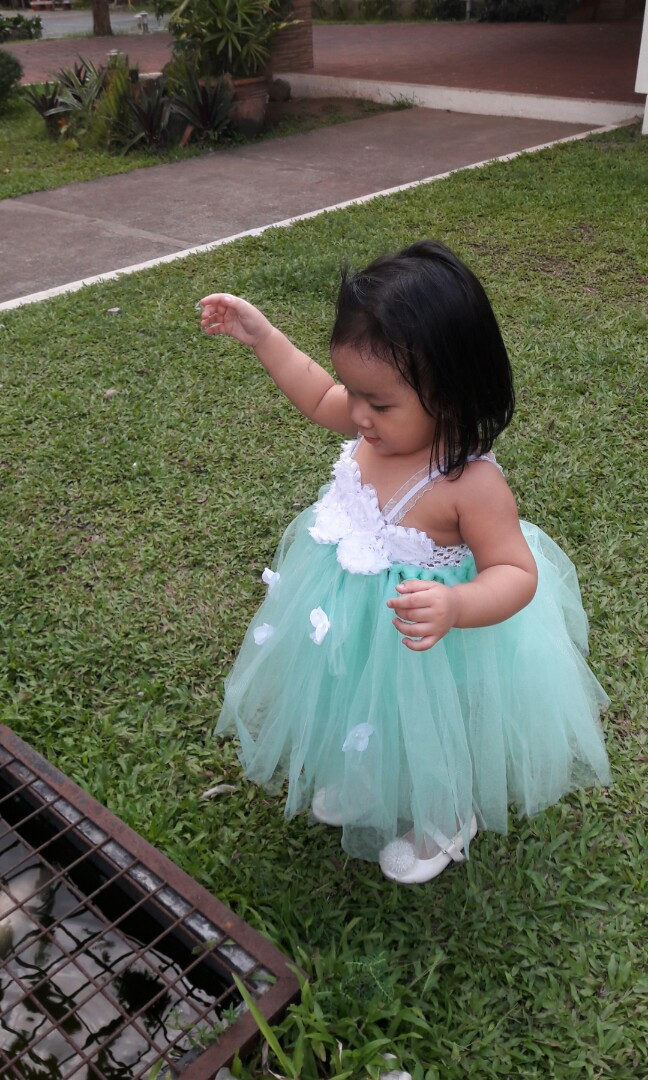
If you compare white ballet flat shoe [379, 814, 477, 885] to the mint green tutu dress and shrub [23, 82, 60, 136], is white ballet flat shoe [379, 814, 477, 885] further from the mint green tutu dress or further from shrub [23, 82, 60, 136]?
shrub [23, 82, 60, 136]

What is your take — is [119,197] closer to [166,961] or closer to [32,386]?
[32,386]

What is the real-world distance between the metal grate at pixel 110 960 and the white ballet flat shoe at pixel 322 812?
0.99 feet

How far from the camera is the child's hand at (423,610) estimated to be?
1.37 metres

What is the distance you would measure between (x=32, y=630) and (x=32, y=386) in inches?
64.5

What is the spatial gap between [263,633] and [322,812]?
0.43 metres

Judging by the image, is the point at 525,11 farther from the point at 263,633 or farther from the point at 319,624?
the point at 319,624

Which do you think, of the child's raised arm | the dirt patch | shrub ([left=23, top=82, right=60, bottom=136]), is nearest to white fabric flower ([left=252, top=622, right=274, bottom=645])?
the child's raised arm

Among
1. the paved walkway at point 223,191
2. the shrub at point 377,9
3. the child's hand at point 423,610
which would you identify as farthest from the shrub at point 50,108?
the shrub at point 377,9

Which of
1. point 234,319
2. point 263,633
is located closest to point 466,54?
point 234,319

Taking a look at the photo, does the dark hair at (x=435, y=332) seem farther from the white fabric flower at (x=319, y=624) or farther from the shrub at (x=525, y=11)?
the shrub at (x=525, y=11)

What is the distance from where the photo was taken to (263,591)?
8.75ft

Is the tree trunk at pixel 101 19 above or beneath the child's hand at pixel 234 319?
above

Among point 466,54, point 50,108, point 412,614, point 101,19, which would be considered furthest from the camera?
point 101,19

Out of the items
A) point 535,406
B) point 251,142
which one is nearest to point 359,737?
point 535,406
